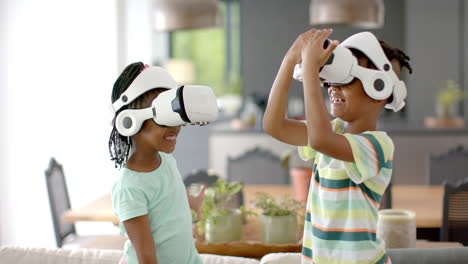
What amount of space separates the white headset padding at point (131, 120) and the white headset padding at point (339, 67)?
13.5 inches

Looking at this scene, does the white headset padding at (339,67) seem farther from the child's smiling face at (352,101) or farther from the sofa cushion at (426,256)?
the sofa cushion at (426,256)

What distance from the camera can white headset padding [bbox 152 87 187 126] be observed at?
116cm

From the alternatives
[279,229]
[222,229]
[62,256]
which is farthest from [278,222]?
[62,256]

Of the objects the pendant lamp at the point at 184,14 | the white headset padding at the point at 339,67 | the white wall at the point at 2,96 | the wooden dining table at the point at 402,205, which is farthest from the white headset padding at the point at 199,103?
the white wall at the point at 2,96

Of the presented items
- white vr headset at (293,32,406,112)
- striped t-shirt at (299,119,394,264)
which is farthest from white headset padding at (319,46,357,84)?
striped t-shirt at (299,119,394,264)

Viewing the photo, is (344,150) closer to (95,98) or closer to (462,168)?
(462,168)

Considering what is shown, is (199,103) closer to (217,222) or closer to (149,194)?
(149,194)

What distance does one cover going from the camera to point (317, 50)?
1.07 meters

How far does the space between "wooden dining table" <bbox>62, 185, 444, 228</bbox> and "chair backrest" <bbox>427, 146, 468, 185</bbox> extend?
26 centimetres

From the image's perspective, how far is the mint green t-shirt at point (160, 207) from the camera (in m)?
1.20

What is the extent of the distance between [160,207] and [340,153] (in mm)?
386

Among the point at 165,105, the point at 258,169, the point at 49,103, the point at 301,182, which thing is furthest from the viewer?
the point at 49,103

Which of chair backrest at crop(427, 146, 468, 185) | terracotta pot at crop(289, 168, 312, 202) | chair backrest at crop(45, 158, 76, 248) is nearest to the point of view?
terracotta pot at crop(289, 168, 312, 202)

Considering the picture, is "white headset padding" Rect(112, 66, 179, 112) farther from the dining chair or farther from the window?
the window
